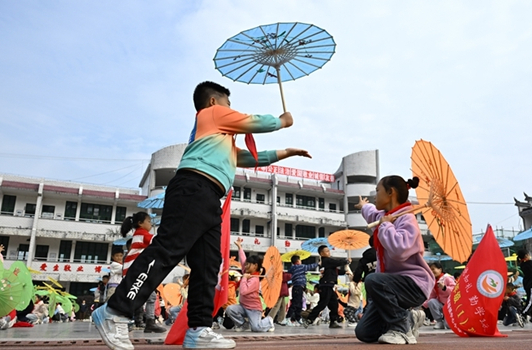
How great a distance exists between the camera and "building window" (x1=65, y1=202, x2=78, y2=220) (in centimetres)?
3228

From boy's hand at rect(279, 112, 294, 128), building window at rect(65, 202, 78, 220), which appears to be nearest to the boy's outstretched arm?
boy's hand at rect(279, 112, 294, 128)

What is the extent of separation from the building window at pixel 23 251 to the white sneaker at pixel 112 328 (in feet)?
103

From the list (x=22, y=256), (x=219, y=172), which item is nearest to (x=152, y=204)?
(x=219, y=172)

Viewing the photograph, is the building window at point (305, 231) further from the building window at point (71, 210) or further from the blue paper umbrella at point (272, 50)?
the blue paper umbrella at point (272, 50)

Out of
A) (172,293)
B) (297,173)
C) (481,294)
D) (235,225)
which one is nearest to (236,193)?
(235,225)

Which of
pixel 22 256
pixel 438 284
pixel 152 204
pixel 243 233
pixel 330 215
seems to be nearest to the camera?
pixel 438 284

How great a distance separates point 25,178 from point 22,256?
5.72 metres

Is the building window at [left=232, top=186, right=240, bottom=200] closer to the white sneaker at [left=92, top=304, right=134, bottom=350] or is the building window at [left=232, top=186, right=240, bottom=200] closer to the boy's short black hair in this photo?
the boy's short black hair

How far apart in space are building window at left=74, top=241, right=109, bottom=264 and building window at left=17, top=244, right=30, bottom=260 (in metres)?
3.02

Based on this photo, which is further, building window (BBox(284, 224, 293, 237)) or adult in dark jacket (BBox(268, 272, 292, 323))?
building window (BBox(284, 224, 293, 237))

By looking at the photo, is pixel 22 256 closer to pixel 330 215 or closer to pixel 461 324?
pixel 330 215

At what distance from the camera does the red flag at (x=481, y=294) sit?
4.86m

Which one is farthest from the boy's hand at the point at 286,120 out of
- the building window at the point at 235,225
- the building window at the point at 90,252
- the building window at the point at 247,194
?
the building window at the point at 247,194

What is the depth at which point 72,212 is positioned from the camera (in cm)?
3250
